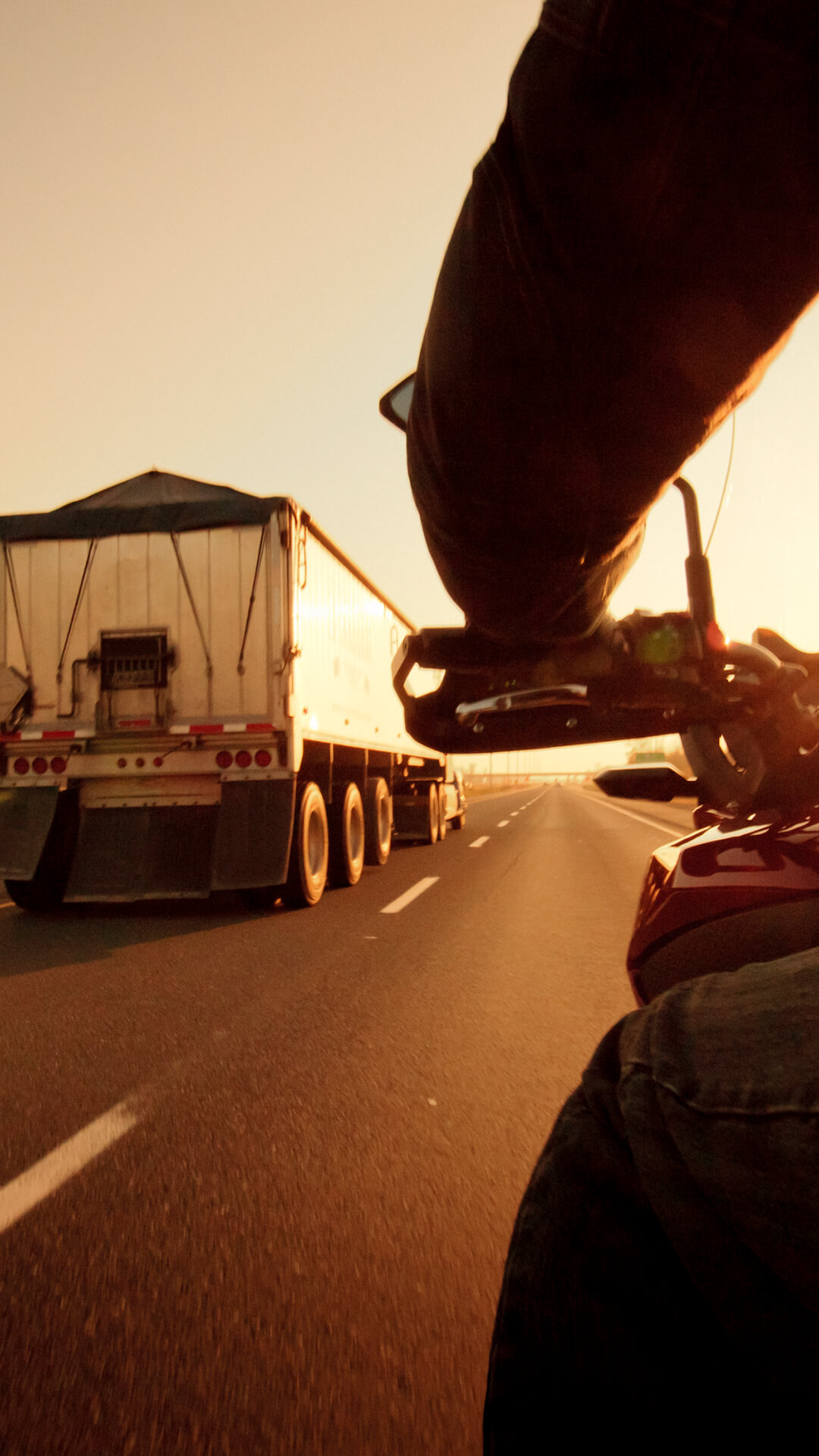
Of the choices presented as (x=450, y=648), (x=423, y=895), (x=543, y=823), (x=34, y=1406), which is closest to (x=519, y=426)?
(x=450, y=648)

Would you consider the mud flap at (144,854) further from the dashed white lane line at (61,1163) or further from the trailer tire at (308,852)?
the dashed white lane line at (61,1163)

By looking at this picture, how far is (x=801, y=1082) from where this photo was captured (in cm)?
81

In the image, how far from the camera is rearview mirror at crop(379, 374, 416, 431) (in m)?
1.08

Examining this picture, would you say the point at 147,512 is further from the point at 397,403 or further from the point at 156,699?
the point at 397,403

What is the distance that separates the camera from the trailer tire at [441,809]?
1928cm

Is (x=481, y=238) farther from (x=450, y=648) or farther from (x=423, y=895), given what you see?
(x=423, y=895)

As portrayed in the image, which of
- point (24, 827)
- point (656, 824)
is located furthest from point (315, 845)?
point (656, 824)

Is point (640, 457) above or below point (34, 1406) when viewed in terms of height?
above

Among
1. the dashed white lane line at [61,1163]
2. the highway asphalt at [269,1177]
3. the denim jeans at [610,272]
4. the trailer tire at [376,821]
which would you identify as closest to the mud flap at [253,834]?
the highway asphalt at [269,1177]

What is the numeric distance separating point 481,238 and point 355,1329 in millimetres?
2202

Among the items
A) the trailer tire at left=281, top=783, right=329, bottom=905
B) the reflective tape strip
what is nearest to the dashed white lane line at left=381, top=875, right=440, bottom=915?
the trailer tire at left=281, top=783, right=329, bottom=905

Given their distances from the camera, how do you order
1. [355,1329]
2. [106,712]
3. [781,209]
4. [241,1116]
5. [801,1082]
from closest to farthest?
1. [781,209]
2. [801,1082]
3. [355,1329]
4. [241,1116]
5. [106,712]

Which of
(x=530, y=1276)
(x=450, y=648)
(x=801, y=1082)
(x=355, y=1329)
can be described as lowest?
(x=355, y=1329)

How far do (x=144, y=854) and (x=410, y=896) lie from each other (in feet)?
9.35
